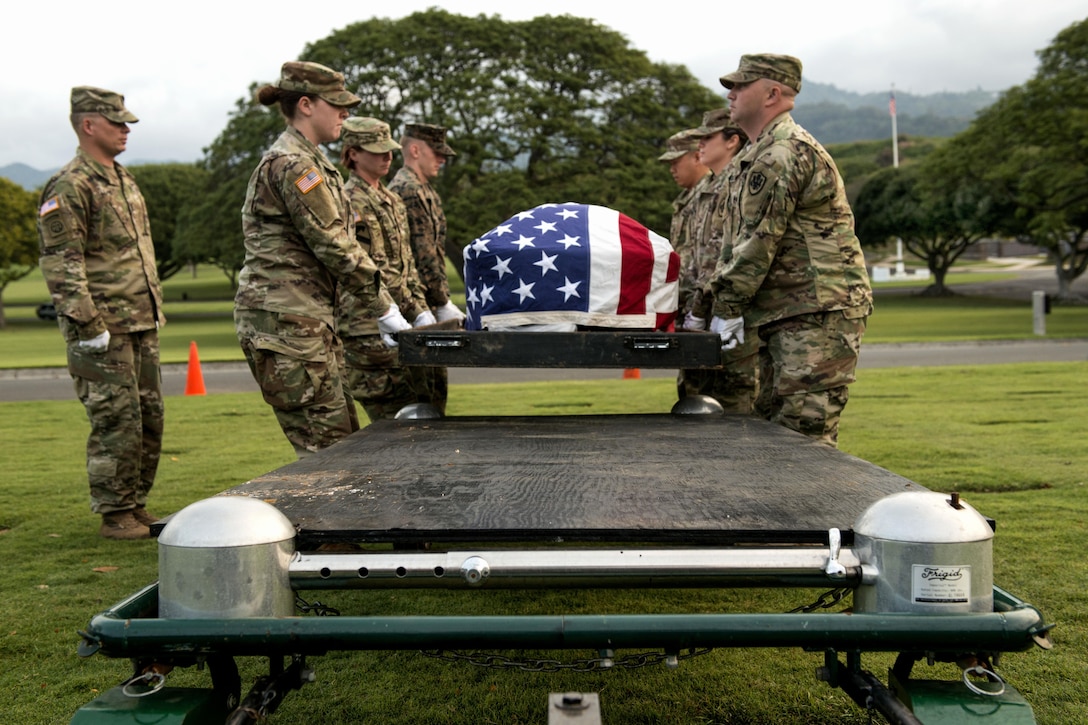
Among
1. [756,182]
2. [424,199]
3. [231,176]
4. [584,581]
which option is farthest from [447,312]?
[231,176]

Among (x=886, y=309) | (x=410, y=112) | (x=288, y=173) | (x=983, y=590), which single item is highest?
(x=410, y=112)

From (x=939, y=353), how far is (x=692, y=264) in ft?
39.0

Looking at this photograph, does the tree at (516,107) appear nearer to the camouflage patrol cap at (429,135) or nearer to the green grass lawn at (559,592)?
the green grass lawn at (559,592)

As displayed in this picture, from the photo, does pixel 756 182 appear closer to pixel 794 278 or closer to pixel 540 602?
pixel 794 278

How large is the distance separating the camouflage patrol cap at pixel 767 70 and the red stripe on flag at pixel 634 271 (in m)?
0.98

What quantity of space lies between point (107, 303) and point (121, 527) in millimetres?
1280

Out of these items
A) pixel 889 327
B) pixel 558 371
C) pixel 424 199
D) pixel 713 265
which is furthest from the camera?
pixel 889 327

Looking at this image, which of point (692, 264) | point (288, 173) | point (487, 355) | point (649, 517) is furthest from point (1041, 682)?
point (692, 264)

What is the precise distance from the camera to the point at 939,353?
17953mm

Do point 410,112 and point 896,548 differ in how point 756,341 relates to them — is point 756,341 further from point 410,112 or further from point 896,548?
point 410,112

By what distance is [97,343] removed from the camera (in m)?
5.89

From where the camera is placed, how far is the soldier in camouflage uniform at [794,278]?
15.8ft

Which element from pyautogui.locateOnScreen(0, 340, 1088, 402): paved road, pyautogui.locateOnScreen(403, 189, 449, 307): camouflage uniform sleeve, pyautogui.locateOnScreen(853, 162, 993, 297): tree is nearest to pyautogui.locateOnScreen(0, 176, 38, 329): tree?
pyautogui.locateOnScreen(0, 340, 1088, 402): paved road

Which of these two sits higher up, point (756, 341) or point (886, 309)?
point (756, 341)
